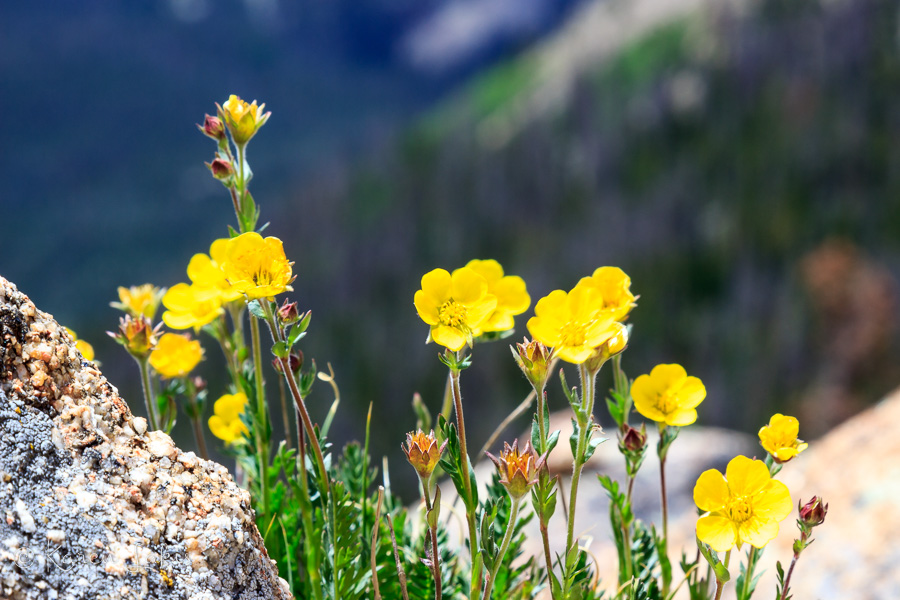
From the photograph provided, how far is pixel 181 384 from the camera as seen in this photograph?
77.1 inches

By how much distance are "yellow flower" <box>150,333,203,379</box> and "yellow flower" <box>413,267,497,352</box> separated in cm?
82

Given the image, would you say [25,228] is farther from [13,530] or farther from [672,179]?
[13,530]

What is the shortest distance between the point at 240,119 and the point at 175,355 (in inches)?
29.3

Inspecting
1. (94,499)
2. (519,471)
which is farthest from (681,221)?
(94,499)

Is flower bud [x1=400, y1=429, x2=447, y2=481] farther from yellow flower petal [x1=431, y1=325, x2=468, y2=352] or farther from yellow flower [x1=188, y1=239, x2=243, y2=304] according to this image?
yellow flower [x1=188, y1=239, x2=243, y2=304]

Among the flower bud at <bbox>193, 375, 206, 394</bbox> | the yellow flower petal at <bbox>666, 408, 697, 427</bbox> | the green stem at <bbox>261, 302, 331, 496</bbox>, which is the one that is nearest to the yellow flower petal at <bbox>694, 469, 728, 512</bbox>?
the yellow flower petal at <bbox>666, 408, 697, 427</bbox>

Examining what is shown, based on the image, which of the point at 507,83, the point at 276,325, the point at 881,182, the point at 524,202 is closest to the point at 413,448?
the point at 276,325

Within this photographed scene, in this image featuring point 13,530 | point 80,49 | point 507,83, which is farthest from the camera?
point 80,49

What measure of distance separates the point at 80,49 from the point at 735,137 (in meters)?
206

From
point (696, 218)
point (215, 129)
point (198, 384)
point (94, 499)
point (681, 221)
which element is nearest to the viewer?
point (94, 499)

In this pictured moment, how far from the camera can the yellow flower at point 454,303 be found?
141 cm

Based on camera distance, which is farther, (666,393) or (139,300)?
→ (139,300)

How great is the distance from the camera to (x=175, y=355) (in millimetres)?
1892

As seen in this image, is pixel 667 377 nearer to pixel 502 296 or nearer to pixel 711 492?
pixel 711 492
